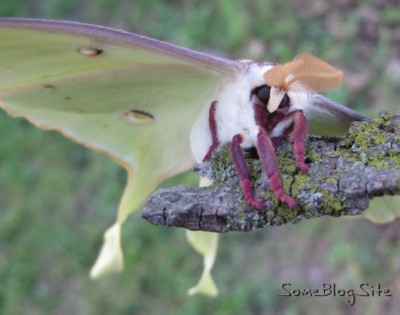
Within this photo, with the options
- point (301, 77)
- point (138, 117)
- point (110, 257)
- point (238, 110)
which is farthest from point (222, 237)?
point (301, 77)

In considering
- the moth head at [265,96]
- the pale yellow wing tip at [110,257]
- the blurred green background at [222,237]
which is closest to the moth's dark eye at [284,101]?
the moth head at [265,96]

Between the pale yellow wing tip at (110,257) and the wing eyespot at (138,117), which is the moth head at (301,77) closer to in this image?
the wing eyespot at (138,117)

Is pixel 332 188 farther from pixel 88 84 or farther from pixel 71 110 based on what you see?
pixel 71 110

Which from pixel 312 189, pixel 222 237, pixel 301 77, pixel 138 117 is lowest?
pixel 222 237

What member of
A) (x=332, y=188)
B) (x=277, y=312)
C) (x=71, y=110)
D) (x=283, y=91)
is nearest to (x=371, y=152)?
(x=332, y=188)

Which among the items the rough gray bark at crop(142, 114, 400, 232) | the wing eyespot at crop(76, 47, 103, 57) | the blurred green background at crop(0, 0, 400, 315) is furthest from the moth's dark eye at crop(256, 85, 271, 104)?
the blurred green background at crop(0, 0, 400, 315)

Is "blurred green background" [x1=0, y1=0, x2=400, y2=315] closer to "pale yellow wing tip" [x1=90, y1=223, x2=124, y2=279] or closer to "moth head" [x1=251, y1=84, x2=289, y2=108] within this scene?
"pale yellow wing tip" [x1=90, y1=223, x2=124, y2=279]

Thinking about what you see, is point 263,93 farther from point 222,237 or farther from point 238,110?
point 222,237

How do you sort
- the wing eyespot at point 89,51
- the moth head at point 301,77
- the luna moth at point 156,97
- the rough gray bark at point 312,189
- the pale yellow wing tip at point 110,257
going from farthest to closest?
the pale yellow wing tip at point 110,257
the wing eyespot at point 89,51
the luna moth at point 156,97
the moth head at point 301,77
the rough gray bark at point 312,189
